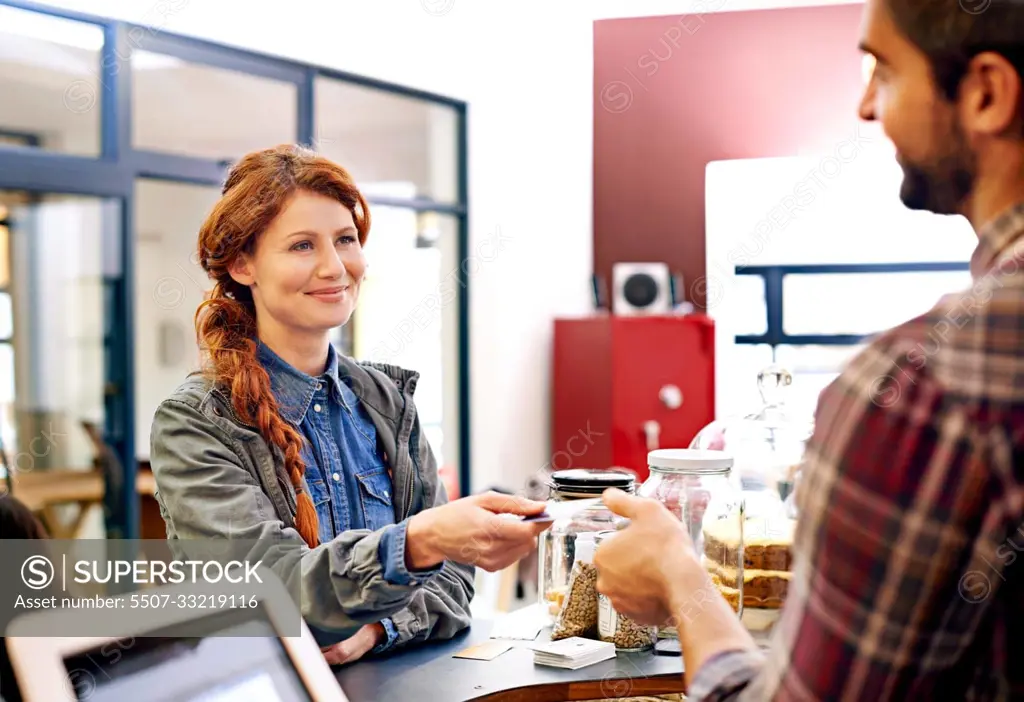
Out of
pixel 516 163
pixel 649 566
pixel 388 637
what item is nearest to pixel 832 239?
pixel 516 163

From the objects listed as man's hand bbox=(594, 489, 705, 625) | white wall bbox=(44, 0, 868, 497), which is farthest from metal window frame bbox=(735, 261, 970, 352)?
man's hand bbox=(594, 489, 705, 625)

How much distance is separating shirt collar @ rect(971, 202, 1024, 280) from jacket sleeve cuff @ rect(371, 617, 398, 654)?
3.47ft

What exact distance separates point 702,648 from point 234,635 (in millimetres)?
444

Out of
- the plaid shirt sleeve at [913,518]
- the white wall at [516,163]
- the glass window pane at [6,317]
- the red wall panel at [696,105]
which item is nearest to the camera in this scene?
the plaid shirt sleeve at [913,518]

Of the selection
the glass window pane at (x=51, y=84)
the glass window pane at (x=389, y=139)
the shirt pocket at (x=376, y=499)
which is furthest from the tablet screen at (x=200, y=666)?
the glass window pane at (x=389, y=139)

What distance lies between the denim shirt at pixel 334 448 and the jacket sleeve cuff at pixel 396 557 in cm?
31

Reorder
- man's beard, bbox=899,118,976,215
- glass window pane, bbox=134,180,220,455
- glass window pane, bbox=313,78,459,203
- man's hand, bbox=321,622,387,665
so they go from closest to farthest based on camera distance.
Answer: man's beard, bbox=899,118,976,215 < man's hand, bbox=321,622,387,665 < glass window pane, bbox=313,78,459,203 < glass window pane, bbox=134,180,220,455

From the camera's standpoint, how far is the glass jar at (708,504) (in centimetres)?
153

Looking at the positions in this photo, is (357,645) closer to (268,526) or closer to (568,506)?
(268,526)

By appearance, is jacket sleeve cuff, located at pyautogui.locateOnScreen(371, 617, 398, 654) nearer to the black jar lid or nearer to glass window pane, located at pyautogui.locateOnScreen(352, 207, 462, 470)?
the black jar lid

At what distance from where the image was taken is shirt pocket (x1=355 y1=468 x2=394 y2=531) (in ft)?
6.08

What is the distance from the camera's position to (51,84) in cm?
405

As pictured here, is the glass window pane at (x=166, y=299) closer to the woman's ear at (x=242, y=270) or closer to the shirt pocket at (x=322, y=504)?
the woman's ear at (x=242, y=270)

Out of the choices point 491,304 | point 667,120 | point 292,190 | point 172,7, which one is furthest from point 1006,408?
point 667,120
